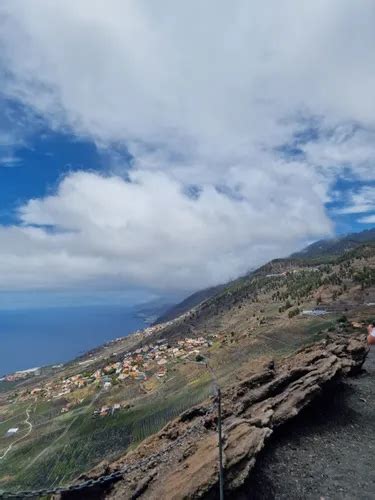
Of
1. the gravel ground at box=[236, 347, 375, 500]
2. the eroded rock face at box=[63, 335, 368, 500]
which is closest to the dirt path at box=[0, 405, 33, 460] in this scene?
the eroded rock face at box=[63, 335, 368, 500]

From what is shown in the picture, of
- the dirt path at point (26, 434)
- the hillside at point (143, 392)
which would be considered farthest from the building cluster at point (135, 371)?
the dirt path at point (26, 434)

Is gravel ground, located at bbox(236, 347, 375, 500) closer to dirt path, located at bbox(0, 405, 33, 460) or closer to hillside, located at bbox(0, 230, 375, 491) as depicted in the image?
hillside, located at bbox(0, 230, 375, 491)

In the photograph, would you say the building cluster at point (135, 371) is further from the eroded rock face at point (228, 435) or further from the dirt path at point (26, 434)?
the eroded rock face at point (228, 435)

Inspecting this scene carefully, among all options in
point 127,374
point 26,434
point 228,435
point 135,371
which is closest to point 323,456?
point 228,435

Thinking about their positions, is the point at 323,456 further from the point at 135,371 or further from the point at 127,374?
the point at 127,374

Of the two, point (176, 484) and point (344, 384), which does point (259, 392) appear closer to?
point (344, 384)

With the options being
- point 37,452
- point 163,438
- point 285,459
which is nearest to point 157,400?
point 37,452
